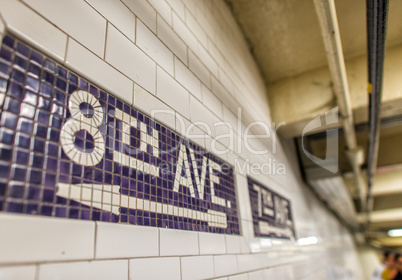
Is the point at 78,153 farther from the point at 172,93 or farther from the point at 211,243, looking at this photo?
the point at 211,243

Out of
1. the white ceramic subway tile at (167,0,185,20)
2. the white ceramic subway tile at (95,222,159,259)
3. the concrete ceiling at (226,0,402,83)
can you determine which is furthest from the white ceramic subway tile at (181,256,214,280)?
the concrete ceiling at (226,0,402,83)

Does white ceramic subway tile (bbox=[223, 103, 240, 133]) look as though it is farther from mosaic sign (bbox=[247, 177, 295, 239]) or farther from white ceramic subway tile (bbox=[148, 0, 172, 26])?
white ceramic subway tile (bbox=[148, 0, 172, 26])

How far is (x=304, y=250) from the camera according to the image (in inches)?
97.4

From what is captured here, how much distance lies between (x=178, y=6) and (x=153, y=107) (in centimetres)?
58

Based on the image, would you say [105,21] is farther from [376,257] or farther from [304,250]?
[376,257]

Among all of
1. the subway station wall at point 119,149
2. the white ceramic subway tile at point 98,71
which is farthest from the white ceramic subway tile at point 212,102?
the white ceramic subway tile at point 98,71

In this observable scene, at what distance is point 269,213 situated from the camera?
177cm

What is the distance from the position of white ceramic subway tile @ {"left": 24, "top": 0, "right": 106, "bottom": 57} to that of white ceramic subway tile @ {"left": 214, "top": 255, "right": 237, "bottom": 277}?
80 centimetres

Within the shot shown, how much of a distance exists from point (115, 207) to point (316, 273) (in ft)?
8.92

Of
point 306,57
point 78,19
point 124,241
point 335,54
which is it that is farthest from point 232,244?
point 306,57

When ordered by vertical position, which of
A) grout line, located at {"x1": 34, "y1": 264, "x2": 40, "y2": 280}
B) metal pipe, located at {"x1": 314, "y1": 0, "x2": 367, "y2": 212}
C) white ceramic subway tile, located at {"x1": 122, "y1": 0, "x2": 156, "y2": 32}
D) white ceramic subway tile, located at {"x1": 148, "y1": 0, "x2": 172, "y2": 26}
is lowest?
grout line, located at {"x1": 34, "y1": 264, "x2": 40, "y2": 280}

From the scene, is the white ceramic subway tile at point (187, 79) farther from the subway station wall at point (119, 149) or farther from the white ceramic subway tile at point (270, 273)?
the white ceramic subway tile at point (270, 273)

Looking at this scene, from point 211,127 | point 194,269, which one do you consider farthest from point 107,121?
point 211,127

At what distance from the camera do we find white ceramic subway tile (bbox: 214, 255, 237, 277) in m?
1.01
